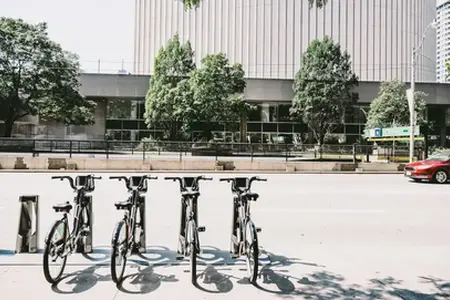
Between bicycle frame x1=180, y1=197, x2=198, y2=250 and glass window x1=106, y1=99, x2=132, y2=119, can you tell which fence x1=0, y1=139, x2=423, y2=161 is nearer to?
bicycle frame x1=180, y1=197, x2=198, y2=250

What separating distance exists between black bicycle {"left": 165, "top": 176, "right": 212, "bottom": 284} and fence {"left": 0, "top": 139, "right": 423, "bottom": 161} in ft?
60.4

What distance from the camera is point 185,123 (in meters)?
37.0

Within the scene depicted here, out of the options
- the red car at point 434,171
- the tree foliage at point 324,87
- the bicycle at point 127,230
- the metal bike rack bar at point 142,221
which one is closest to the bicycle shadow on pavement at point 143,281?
the bicycle at point 127,230

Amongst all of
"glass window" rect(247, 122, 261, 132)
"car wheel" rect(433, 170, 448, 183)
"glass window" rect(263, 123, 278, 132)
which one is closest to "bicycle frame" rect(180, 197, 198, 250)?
"car wheel" rect(433, 170, 448, 183)

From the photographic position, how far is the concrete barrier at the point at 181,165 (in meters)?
21.6

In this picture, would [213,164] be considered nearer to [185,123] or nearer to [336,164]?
[336,164]

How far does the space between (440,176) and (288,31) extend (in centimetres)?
4189

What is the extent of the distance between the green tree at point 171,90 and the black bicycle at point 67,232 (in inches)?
1200

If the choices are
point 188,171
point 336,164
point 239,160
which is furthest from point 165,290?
point 336,164

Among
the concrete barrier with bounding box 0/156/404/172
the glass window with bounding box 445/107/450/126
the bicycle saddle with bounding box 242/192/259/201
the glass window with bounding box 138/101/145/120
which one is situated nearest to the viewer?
the bicycle saddle with bounding box 242/192/259/201

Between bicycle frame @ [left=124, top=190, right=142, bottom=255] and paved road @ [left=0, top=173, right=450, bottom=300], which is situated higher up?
bicycle frame @ [left=124, top=190, right=142, bottom=255]

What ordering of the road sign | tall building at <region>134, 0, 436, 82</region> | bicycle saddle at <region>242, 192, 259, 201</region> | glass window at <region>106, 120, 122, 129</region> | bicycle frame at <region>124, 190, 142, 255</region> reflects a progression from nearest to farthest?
bicycle frame at <region>124, 190, 142, 255</region>
bicycle saddle at <region>242, 192, 259, 201</region>
the road sign
glass window at <region>106, 120, 122, 129</region>
tall building at <region>134, 0, 436, 82</region>

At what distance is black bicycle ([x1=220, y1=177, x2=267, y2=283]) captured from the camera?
4.58m

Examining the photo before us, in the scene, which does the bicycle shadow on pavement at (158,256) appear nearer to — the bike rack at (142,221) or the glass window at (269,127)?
the bike rack at (142,221)
